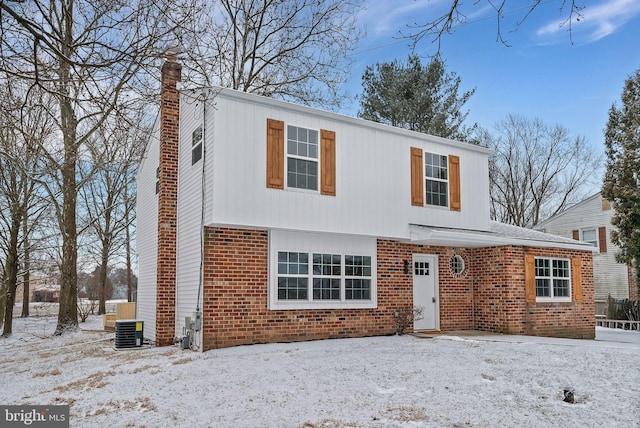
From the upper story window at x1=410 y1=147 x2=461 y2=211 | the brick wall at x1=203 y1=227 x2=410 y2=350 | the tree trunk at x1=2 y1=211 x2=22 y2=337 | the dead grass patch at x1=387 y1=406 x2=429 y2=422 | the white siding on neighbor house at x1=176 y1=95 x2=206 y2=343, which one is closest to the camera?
the dead grass patch at x1=387 y1=406 x2=429 y2=422

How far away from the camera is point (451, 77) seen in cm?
2964

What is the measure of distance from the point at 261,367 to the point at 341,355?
1.71 meters

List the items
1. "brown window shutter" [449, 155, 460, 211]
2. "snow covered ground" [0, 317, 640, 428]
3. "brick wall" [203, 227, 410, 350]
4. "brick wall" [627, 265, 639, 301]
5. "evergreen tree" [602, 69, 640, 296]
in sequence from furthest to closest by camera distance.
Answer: "brick wall" [627, 265, 639, 301] → "evergreen tree" [602, 69, 640, 296] → "brown window shutter" [449, 155, 460, 211] → "brick wall" [203, 227, 410, 350] → "snow covered ground" [0, 317, 640, 428]

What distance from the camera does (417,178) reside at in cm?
1444

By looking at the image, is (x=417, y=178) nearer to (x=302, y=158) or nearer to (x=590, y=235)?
(x=302, y=158)

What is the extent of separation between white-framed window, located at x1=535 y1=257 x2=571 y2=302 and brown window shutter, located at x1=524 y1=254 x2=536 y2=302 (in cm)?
35

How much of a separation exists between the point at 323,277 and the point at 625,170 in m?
16.7


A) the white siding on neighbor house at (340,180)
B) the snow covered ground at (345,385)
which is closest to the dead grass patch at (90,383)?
the snow covered ground at (345,385)

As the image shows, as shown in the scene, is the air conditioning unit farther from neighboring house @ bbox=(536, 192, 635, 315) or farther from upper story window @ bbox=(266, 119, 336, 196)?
neighboring house @ bbox=(536, 192, 635, 315)

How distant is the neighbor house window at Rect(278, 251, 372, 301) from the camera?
12203 mm

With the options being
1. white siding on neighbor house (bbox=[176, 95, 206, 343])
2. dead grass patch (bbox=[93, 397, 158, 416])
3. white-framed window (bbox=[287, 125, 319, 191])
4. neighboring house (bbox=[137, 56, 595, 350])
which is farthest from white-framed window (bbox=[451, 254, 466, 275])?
dead grass patch (bbox=[93, 397, 158, 416])

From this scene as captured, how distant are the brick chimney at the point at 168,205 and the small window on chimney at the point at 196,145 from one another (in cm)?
117

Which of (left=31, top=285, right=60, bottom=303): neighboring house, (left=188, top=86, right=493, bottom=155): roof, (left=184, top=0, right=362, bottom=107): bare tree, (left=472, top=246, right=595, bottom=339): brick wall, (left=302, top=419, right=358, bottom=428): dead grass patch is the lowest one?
(left=31, top=285, right=60, bottom=303): neighboring house

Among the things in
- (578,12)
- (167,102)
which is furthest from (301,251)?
(578,12)
